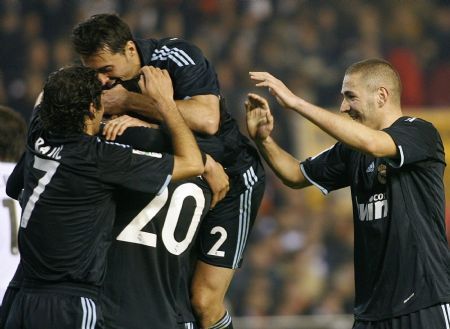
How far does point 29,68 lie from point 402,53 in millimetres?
3810

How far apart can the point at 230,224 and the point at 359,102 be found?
0.90 meters

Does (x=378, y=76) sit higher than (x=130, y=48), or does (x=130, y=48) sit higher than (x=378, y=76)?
(x=130, y=48)

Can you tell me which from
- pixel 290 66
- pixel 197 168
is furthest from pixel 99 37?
pixel 290 66

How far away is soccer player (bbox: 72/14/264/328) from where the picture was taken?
443 cm

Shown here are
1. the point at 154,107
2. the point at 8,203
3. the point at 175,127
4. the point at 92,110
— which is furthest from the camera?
the point at 8,203

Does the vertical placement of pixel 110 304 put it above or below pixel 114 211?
below

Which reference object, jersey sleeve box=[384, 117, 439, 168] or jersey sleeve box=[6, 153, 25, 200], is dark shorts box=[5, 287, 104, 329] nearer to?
jersey sleeve box=[6, 153, 25, 200]

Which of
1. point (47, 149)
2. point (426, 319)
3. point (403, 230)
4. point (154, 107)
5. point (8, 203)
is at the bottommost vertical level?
point (426, 319)

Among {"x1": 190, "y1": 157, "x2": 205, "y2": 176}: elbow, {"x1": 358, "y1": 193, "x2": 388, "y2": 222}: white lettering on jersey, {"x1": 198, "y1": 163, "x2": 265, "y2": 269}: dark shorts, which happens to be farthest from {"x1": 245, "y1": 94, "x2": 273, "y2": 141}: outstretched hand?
{"x1": 190, "y1": 157, "x2": 205, "y2": 176}: elbow

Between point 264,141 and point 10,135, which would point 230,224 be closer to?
point 264,141

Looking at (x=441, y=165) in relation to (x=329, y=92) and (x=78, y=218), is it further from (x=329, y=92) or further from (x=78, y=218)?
(x=329, y=92)

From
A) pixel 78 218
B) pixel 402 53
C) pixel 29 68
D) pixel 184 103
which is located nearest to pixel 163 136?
pixel 184 103

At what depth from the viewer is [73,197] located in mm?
3938

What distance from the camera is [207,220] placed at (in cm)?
480
